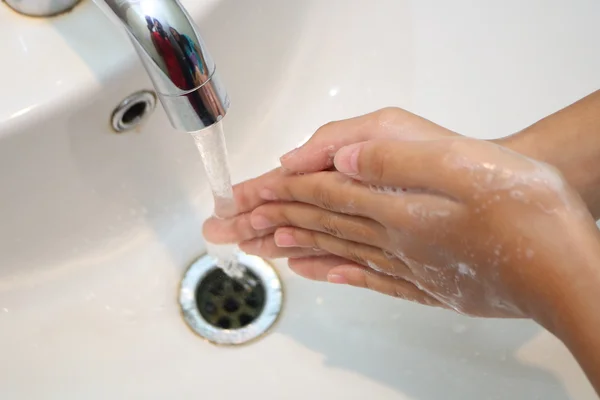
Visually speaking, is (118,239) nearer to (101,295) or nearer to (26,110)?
(101,295)

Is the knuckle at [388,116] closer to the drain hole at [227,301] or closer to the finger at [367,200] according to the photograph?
the finger at [367,200]

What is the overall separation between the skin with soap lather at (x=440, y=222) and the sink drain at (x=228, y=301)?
6cm

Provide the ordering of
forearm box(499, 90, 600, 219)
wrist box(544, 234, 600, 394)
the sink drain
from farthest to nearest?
the sink drain → forearm box(499, 90, 600, 219) → wrist box(544, 234, 600, 394)

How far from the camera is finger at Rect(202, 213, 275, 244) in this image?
0.47m

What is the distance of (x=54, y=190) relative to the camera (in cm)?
41

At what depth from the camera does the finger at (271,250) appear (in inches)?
18.5

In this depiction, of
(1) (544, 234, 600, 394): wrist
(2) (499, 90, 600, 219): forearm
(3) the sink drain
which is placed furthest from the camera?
(3) the sink drain

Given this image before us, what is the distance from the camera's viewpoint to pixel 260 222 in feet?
1.48

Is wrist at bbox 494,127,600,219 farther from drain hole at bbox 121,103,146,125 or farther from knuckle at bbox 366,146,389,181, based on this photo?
drain hole at bbox 121,103,146,125

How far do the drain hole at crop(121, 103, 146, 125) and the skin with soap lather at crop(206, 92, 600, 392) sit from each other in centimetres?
9

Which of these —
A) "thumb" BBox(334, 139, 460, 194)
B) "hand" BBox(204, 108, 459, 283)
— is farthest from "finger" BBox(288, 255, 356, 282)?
"thumb" BBox(334, 139, 460, 194)

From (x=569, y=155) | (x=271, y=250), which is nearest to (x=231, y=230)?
(x=271, y=250)

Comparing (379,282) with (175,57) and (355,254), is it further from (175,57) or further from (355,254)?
(175,57)

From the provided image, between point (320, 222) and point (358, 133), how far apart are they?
0.07 metres
